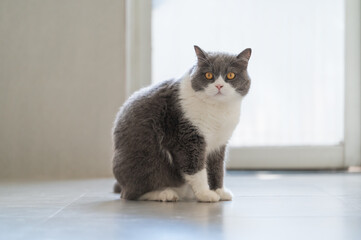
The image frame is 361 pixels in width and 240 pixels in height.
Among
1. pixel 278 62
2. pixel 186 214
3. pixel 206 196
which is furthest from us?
pixel 278 62

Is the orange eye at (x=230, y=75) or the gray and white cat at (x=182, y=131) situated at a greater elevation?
the orange eye at (x=230, y=75)

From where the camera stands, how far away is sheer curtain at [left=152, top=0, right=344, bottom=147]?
120 inches

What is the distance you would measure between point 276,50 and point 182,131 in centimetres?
146

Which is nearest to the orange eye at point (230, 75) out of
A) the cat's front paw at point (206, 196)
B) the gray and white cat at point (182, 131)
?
the gray and white cat at point (182, 131)

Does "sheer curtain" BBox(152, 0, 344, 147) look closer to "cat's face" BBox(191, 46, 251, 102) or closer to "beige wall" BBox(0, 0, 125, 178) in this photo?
"beige wall" BBox(0, 0, 125, 178)

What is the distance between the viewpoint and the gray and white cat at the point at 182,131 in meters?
1.84

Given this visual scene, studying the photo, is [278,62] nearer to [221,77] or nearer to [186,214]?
[221,77]

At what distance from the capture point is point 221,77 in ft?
6.04

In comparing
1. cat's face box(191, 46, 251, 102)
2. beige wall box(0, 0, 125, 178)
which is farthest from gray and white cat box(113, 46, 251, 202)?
beige wall box(0, 0, 125, 178)

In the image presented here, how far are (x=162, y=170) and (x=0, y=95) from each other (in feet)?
4.87

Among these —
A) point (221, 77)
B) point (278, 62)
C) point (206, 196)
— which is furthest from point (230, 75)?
point (278, 62)

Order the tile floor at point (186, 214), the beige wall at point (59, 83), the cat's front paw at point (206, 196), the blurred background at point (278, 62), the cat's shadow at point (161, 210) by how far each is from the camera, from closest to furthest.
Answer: the tile floor at point (186, 214)
the cat's shadow at point (161, 210)
the cat's front paw at point (206, 196)
the beige wall at point (59, 83)
the blurred background at point (278, 62)

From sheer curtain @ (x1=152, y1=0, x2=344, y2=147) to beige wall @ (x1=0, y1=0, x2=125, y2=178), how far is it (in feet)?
1.48

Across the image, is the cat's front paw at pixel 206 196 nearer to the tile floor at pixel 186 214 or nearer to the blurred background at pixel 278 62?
the tile floor at pixel 186 214
